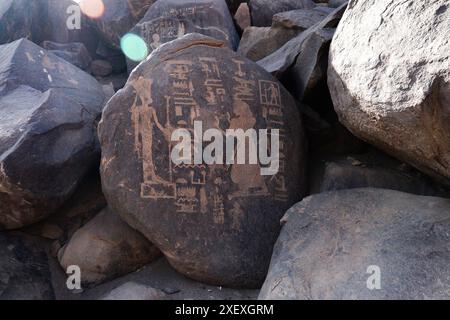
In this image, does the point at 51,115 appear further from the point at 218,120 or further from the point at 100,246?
the point at 218,120

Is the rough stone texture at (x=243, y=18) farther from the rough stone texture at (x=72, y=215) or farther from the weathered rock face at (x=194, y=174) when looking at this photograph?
the rough stone texture at (x=72, y=215)

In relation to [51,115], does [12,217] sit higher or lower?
lower

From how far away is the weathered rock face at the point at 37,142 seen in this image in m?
2.35

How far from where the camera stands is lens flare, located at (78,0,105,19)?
4.93m

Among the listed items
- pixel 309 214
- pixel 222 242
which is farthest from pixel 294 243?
pixel 222 242

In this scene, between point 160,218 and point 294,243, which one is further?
point 160,218

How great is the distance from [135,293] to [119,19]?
3387 millimetres

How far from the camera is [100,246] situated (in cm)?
248

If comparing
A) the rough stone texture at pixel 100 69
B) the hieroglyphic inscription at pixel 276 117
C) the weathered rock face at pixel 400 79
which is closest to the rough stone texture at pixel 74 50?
the rough stone texture at pixel 100 69

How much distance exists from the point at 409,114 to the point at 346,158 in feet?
3.23

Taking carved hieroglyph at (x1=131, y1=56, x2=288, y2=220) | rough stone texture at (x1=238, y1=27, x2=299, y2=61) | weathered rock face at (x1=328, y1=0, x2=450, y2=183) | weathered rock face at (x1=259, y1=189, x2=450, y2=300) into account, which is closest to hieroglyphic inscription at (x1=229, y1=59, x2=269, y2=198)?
carved hieroglyph at (x1=131, y1=56, x2=288, y2=220)

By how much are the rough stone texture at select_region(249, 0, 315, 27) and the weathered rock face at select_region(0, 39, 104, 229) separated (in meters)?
2.31

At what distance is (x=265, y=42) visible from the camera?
13.1 ft

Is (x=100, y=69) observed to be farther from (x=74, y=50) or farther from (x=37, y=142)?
(x=37, y=142)
